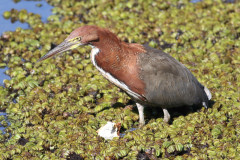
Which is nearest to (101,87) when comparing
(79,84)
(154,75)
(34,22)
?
(79,84)

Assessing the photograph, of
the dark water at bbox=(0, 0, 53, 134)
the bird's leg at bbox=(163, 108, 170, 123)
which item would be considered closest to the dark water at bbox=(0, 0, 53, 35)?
the dark water at bbox=(0, 0, 53, 134)

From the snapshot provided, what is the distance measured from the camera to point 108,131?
21.6 feet

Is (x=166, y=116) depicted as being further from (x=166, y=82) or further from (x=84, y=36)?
(x=84, y=36)

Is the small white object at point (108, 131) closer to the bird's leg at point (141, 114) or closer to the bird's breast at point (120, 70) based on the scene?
the bird's leg at point (141, 114)

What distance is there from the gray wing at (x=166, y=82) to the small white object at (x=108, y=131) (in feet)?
2.26

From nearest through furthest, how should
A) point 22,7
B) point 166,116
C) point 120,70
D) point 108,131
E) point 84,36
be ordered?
point 84,36 → point 120,70 → point 108,131 → point 166,116 → point 22,7

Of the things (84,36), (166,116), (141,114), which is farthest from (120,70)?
(166,116)

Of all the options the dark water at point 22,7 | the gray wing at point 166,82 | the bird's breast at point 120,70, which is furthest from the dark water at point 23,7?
the gray wing at point 166,82

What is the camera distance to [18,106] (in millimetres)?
7238

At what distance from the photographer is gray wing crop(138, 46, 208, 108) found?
652 cm

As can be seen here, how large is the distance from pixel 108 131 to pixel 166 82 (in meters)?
1.18

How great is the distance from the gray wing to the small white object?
2.26ft

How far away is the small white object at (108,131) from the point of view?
660cm

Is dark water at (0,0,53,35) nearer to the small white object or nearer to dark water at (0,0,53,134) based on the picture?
dark water at (0,0,53,134)
